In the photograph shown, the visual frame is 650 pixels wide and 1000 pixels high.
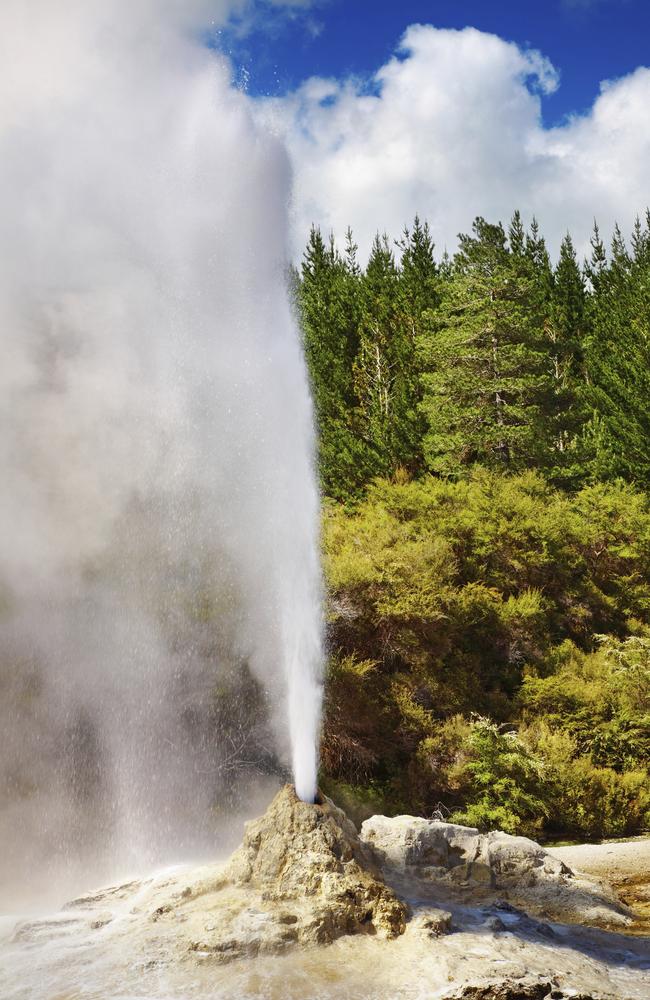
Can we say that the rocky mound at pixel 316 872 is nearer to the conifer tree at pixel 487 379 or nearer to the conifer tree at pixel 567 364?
the conifer tree at pixel 487 379

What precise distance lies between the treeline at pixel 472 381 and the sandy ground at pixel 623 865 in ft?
37.4

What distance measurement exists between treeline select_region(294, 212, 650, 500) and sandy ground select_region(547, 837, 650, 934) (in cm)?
1141

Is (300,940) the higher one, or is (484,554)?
(484,554)

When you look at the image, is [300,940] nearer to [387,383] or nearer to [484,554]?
[484,554]

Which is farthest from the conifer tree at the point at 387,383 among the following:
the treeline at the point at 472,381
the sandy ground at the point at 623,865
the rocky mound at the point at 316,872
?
the rocky mound at the point at 316,872

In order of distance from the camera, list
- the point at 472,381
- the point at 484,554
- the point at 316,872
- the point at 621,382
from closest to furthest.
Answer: the point at 316,872, the point at 484,554, the point at 472,381, the point at 621,382

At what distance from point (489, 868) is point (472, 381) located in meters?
15.4

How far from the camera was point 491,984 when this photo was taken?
545 centimetres

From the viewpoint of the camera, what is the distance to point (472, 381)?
2250 cm

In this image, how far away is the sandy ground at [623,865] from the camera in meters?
9.15

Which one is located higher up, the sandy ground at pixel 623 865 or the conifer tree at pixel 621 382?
the conifer tree at pixel 621 382

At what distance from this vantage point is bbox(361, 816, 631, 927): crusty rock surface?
28.0ft

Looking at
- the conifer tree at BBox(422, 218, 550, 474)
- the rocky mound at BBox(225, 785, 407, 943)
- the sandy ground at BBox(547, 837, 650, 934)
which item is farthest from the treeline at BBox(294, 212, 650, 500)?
the rocky mound at BBox(225, 785, 407, 943)

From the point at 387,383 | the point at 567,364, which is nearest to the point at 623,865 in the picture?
the point at 387,383
